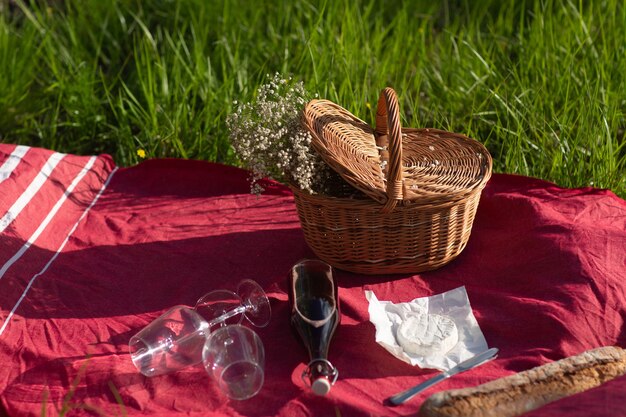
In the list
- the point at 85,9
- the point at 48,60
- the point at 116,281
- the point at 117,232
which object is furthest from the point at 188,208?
the point at 85,9

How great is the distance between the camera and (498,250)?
2.39 m

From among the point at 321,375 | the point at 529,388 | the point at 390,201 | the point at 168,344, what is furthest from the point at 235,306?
the point at 529,388

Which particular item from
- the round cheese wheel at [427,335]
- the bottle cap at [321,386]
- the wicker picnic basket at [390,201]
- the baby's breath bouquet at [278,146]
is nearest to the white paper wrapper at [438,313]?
the round cheese wheel at [427,335]

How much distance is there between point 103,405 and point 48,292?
543 millimetres

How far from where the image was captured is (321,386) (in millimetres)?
1778

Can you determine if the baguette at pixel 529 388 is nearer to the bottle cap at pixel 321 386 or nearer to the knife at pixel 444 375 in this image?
the knife at pixel 444 375

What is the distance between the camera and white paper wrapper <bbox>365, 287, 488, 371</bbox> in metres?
1.97

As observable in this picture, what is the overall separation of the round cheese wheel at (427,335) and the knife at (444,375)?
72mm

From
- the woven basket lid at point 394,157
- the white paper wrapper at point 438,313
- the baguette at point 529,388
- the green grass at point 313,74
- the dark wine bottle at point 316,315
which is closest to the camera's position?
the baguette at point 529,388

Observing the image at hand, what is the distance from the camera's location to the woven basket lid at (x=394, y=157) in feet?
6.81

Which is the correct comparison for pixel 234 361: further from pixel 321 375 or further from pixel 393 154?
pixel 393 154

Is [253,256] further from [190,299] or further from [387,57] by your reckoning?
[387,57]

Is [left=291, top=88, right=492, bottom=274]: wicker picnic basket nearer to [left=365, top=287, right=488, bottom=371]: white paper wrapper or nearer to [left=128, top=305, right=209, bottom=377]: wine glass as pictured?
[left=365, top=287, right=488, bottom=371]: white paper wrapper

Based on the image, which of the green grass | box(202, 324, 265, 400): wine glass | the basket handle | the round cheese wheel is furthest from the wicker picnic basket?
the green grass
